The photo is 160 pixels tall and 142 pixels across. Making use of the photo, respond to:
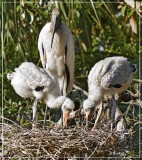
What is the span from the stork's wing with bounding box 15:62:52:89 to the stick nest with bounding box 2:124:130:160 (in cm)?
57

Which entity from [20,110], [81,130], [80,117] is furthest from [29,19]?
[81,130]

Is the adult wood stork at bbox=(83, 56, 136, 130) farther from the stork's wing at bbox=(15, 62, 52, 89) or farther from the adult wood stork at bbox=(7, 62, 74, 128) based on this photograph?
the stork's wing at bbox=(15, 62, 52, 89)

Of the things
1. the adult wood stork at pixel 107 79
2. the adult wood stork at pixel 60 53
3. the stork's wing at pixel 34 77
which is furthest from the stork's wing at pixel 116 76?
the adult wood stork at pixel 60 53

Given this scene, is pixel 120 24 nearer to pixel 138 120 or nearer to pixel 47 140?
pixel 138 120

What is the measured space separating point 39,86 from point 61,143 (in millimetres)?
761

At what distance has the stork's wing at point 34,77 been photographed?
6379 millimetres

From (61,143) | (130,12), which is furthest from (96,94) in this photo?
(61,143)

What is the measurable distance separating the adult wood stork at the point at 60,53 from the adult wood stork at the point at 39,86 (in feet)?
1.49

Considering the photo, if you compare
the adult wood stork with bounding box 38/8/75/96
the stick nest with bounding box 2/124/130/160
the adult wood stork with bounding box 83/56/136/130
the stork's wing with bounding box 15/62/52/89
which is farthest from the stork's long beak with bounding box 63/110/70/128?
the adult wood stork with bounding box 38/8/75/96

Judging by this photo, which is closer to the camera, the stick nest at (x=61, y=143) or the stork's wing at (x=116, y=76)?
the stick nest at (x=61, y=143)

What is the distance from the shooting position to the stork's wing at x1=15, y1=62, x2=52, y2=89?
251 inches

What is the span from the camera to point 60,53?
707cm

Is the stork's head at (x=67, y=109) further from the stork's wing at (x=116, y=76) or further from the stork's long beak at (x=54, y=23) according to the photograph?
the stork's long beak at (x=54, y=23)

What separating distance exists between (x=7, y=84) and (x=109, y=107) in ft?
4.11
